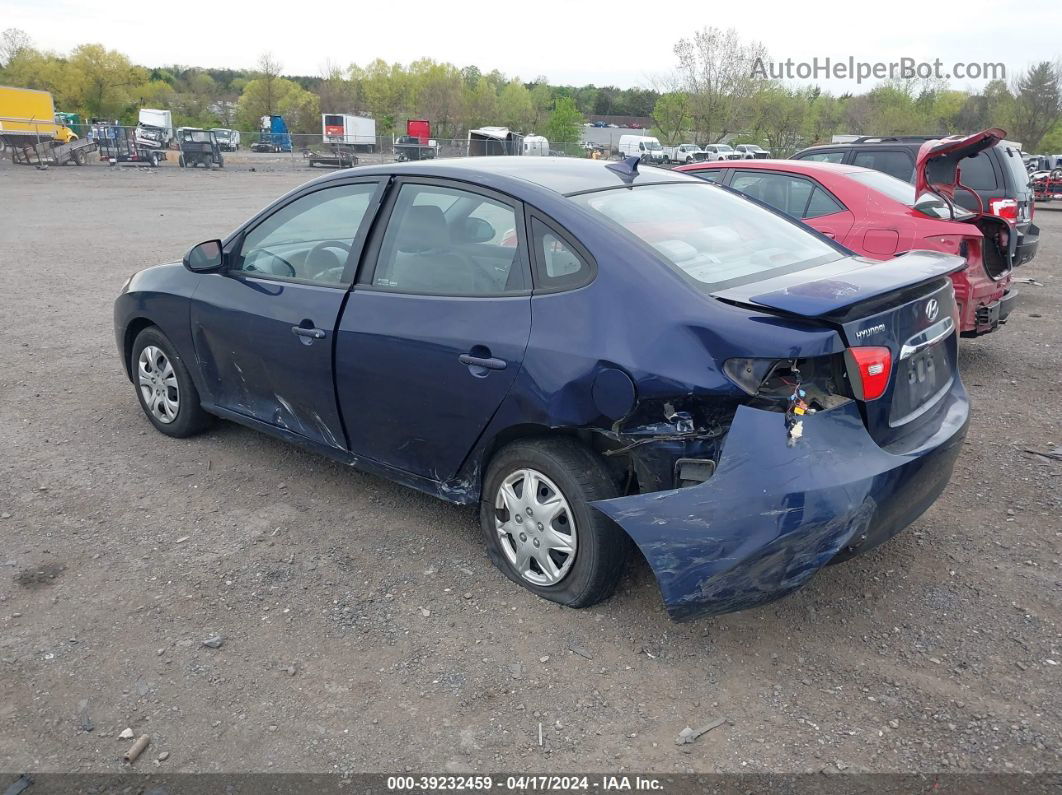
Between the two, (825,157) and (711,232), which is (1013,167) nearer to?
(825,157)

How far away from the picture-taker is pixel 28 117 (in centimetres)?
4409

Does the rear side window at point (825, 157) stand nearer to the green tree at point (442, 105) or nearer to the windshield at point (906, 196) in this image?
the windshield at point (906, 196)

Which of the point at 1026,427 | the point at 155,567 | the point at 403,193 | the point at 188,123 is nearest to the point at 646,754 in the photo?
the point at 155,567

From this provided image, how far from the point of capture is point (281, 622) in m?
3.36

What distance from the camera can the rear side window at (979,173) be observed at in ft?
35.1

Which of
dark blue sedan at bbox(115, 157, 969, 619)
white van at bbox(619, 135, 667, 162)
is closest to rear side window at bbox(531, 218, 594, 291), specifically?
dark blue sedan at bbox(115, 157, 969, 619)

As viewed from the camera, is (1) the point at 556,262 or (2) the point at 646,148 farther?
(2) the point at 646,148

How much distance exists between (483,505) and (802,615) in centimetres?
135

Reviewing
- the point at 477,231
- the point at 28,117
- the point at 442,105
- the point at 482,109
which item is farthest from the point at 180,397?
the point at 482,109

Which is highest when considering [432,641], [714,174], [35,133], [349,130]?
[349,130]

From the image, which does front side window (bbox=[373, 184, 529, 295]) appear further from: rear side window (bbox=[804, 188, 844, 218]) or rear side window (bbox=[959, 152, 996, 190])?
rear side window (bbox=[959, 152, 996, 190])

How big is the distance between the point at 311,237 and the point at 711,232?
202 centimetres

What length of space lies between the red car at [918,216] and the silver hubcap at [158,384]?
12.8 ft

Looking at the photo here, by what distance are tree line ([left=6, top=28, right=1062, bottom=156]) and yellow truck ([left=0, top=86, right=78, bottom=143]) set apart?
34573 millimetres
